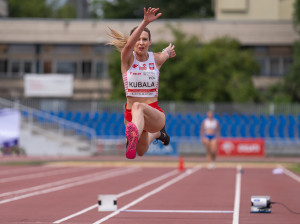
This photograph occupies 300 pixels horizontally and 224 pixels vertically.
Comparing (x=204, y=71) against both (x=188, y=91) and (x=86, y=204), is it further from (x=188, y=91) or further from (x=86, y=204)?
(x=86, y=204)

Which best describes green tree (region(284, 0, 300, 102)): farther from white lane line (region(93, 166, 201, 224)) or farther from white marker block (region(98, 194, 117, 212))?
white marker block (region(98, 194, 117, 212))

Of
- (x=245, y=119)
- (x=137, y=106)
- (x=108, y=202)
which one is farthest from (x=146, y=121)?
(x=245, y=119)

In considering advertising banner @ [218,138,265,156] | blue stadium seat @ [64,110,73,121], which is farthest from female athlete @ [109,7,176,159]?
blue stadium seat @ [64,110,73,121]

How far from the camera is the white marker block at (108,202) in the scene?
10.9 meters

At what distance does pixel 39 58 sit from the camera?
5419 centimetres

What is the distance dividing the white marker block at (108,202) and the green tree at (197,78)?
109 feet

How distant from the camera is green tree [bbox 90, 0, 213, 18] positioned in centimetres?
6881

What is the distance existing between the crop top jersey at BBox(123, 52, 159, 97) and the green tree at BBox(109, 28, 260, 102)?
34.3 metres

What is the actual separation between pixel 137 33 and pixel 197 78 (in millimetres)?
37248

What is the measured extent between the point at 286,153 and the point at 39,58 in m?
25.5

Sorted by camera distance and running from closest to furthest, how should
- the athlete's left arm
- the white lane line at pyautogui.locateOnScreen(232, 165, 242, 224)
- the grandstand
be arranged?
the athlete's left arm < the white lane line at pyautogui.locateOnScreen(232, 165, 242, 224) < the grandstand

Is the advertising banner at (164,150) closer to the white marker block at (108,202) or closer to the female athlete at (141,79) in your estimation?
the white marker block at (108,202)

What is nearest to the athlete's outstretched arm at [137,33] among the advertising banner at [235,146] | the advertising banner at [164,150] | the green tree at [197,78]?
the advertising banner at [235,146]

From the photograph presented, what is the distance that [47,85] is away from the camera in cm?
4572
